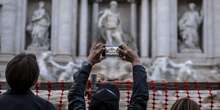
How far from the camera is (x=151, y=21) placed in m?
23.0

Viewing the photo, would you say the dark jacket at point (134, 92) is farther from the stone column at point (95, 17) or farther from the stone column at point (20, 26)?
the stone column at point (95, 17)

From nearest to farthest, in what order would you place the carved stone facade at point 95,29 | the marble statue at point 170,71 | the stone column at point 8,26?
the marble statue at point 170,71
the stone column at point 8,26
the carved stone facade at point 95,29

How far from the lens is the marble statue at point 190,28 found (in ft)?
74.5

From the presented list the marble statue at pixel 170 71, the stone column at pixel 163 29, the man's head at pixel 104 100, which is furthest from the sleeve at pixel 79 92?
the stone column at pixel 163 29

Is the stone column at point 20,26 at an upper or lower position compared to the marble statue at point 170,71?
upper

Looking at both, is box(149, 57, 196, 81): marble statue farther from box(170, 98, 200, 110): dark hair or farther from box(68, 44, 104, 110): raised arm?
box(68, 44, 104, 110): raised arm

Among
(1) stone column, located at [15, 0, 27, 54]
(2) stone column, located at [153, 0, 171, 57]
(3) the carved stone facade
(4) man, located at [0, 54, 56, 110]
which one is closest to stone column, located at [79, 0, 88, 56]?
(3) the carved stone facade

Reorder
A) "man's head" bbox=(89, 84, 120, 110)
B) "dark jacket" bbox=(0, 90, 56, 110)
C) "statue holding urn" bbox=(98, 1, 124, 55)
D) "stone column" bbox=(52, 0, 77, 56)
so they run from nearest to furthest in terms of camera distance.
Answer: "dark jacket" bbox=(0, 90, 56, 110) < "man's head" bbox=(89, 84, 120, 110) < "stone column" bbox=(52, 0, 77, 56) < "statue holding urn" bbox=(98, 1, 124, 55)

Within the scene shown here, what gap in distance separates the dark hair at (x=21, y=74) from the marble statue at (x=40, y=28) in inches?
752

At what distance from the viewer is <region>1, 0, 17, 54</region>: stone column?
846 inches

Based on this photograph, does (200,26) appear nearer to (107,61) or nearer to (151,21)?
(151,21)

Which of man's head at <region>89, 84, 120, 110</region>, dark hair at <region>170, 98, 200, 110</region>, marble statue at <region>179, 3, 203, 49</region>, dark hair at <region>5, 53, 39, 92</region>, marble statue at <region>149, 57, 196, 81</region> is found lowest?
marble statue at <region>149, 57, 196, 81</region>

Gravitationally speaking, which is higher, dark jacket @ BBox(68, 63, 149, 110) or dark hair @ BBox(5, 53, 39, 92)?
dark hair @ BBox(5, 53, 39, 92)

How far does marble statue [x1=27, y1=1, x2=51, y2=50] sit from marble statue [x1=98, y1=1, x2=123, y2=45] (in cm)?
288
